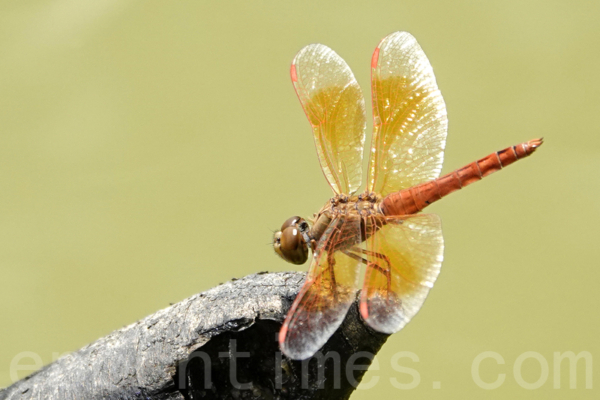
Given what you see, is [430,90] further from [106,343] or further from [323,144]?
[106,343]

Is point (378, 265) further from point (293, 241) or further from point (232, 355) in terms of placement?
point (232, 355)

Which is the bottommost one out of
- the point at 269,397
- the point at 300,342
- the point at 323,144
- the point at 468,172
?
the point at 269,397

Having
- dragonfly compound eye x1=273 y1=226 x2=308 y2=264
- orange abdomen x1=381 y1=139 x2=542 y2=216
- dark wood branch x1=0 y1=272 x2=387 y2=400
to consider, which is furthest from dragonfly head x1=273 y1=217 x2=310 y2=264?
orange abdomen x1=381 y1=139 x2=542 y2=216

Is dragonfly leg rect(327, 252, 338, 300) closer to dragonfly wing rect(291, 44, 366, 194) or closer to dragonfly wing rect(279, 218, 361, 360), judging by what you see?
A: dragonfly wing rect(279, 218, 361, 360)

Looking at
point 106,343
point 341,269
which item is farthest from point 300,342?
point 106,343

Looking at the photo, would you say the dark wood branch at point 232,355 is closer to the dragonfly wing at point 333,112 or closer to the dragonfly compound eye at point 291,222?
the dragonfly compound eye at point 291,222

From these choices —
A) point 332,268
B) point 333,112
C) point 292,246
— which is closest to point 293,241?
point 292,246
